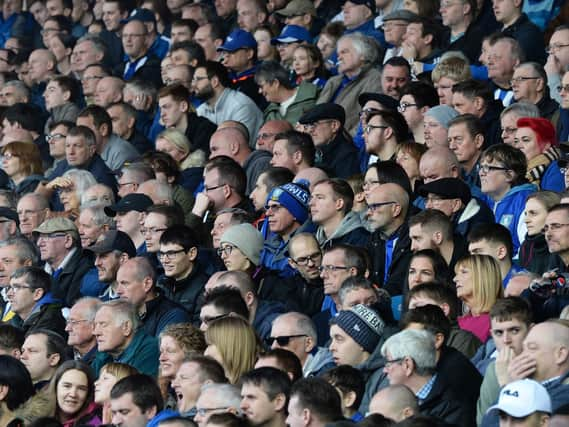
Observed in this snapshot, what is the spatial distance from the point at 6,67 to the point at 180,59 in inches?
137

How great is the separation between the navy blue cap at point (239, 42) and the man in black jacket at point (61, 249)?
306 centimetres

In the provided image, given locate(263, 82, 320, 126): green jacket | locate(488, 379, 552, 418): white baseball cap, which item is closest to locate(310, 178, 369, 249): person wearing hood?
locate(263, 82, 320, 126): green jacket

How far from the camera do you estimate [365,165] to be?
44.7ft

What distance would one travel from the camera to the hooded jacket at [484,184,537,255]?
444 inches

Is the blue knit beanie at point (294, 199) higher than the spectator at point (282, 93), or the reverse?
the blue knit beanie at point (294, 199)

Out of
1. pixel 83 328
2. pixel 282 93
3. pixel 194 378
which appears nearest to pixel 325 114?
pixel 282 93

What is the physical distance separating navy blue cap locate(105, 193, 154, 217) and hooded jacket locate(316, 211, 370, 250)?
193 centimetres

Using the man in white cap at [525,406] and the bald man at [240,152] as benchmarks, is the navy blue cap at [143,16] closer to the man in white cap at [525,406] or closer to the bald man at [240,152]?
the bald man at [240,152]

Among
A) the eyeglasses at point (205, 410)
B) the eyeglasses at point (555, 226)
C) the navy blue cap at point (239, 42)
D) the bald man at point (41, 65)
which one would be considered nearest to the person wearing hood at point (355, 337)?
the eyeglasses at point (205, 410)

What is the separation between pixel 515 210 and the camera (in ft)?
Result: 37.3

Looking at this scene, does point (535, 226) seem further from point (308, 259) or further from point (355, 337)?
point (308, 259)

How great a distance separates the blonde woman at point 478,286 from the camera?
9.99m

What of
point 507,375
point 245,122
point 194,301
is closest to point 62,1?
point 245,122

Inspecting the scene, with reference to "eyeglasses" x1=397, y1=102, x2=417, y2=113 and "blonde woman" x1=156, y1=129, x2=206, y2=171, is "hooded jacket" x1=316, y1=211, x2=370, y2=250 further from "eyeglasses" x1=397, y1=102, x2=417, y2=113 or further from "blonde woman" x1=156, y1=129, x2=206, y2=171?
"blonde woman" x1=156, y1=129, x2=206, y2=171
